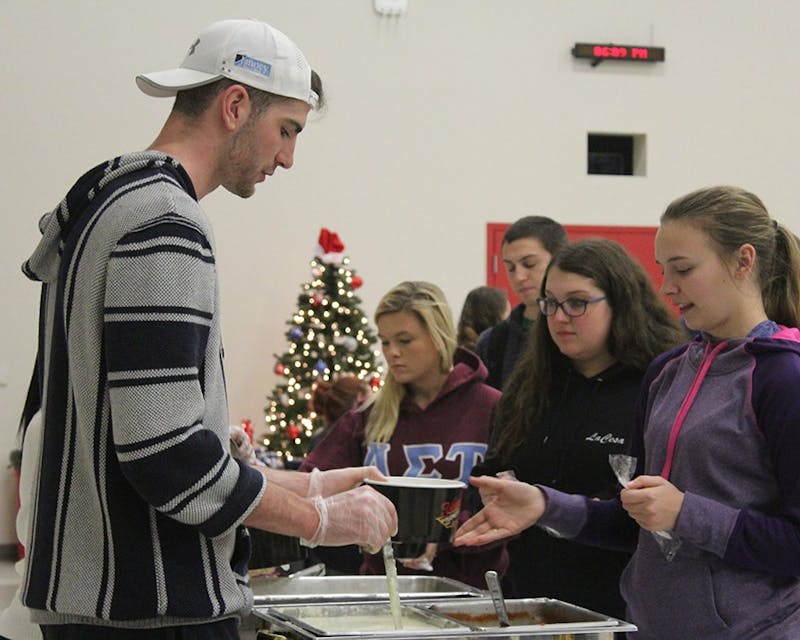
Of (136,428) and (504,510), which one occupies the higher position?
(136,428)

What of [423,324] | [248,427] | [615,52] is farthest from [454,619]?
[615,52]

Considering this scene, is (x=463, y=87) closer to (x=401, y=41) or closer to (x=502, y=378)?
(x=401, y=41)

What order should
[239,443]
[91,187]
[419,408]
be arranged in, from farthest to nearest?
[419,408] → [239,443] → [91,187]

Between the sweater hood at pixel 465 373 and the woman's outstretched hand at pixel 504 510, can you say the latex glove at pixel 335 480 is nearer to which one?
the woman's outstretched hand at pixel 504 510

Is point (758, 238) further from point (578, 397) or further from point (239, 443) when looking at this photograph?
point (239, 443)

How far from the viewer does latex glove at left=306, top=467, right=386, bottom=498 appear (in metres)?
1.90

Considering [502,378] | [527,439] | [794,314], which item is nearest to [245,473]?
[794,314]

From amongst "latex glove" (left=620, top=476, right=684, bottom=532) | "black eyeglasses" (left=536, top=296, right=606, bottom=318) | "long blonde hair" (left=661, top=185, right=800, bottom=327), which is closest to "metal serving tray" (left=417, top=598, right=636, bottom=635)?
"latex glove" (left=620, top=476, right=684, bottom=532)

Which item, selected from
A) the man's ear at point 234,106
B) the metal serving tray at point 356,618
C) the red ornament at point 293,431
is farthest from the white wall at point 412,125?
the man's ear at point 234,106

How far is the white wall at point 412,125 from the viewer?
7707 mm

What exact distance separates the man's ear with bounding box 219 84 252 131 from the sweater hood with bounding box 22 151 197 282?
0.13 m

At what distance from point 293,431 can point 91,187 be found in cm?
561

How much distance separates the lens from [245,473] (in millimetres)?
1509

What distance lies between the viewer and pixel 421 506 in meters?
1.97
